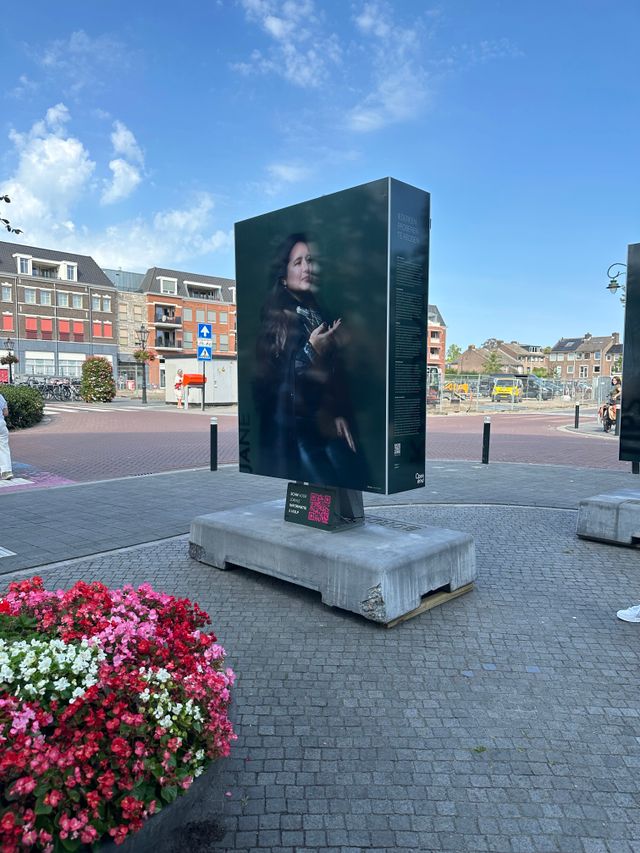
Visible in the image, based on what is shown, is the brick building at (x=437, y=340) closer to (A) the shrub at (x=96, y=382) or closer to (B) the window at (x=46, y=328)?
(B) the window at (x=46, y=328)

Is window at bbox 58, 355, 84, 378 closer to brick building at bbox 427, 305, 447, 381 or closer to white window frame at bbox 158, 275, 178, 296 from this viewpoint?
white window frame at bbox 158, 275, 178, 296

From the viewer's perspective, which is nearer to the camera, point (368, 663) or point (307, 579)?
point (368, 663)

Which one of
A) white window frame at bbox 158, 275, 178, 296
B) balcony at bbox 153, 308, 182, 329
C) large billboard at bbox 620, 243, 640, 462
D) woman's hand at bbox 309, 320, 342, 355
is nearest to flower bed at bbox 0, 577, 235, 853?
woman's hand at bbox 309, 320, 342, 355

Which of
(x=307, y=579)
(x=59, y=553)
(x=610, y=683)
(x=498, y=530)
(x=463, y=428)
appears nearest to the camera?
(x=610, y=683)

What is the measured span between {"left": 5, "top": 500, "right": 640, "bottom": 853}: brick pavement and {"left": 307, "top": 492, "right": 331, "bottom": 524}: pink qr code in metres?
0.61

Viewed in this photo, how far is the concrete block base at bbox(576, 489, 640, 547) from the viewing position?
6312mm

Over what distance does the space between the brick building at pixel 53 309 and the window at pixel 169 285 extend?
7763 mm

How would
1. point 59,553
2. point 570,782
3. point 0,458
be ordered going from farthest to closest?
point 0,458
point 59,553
point 570,782

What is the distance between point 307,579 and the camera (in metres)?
4.65

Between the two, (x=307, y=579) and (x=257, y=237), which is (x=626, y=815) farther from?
(x=257, y=237)

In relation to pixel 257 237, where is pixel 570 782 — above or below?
below

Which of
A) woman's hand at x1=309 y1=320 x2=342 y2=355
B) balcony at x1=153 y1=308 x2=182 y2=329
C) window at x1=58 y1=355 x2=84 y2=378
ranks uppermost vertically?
balcony at x1=153 y1=308 x2=182 y2=329

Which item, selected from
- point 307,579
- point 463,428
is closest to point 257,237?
point 307,579

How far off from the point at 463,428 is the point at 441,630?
19905 millimetres
